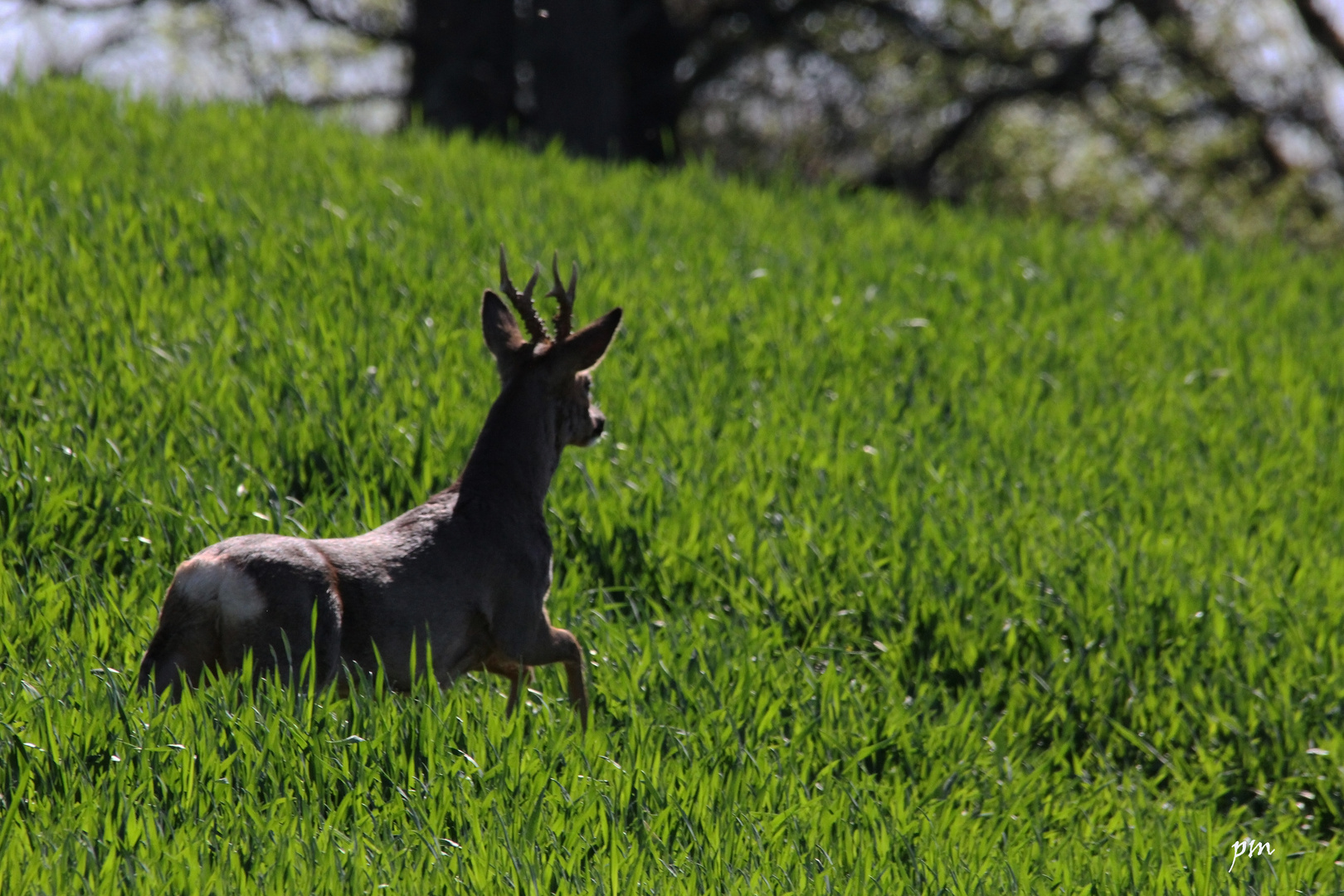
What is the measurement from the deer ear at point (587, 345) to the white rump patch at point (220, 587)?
128cm

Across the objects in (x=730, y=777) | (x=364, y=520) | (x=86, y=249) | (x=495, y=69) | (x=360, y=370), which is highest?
(x=495, y=69)

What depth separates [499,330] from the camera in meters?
4.15

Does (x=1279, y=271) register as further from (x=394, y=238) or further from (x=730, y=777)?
(x=730, y=777)

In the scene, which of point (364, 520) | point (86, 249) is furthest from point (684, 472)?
point (86, 249)

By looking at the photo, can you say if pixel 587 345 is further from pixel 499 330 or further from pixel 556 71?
pixel 556 71

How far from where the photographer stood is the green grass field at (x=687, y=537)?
3373 mm

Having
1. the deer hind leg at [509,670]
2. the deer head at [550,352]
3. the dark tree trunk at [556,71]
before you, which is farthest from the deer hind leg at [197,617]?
the dark tree trunk at [556,71]

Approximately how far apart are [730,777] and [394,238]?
194 inches

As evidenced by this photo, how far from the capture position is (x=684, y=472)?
5.96 metres

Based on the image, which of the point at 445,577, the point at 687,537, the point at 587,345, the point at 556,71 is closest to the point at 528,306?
the point at 587,345

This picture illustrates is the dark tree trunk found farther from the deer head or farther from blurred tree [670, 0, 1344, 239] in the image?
the deer head

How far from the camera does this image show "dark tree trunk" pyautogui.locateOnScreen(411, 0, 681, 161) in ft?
49.6

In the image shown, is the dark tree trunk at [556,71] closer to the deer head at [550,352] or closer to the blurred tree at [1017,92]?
the blurred tree at [1017,92]

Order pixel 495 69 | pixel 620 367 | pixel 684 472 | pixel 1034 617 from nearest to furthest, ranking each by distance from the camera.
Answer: pixel 1034 617
pixel 684 472
pixel 620 367
pixel 495 69
